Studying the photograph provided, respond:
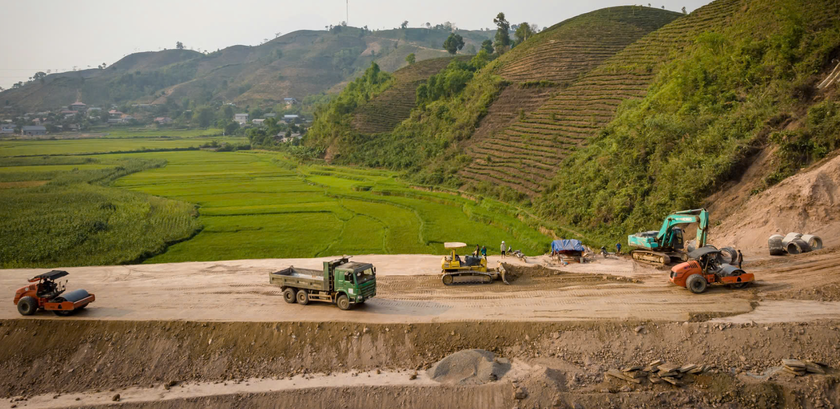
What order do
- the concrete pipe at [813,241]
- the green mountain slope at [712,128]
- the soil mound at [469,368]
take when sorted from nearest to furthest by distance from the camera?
the soil mound at [469,368]
the concrete pipe at [813,241]
the green mountain slope at [712,128]

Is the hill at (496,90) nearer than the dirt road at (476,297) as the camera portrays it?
No

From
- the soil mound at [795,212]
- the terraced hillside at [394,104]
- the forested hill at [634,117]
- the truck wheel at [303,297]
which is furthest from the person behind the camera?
the terraced hillside at [394,104]

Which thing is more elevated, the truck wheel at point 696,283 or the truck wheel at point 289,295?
the truck wheel at point 696,283

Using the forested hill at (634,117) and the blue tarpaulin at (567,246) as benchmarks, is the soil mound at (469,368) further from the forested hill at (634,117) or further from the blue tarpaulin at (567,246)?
the forested hill at (634,117)

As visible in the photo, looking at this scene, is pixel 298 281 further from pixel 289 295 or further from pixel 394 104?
pixel 394 104

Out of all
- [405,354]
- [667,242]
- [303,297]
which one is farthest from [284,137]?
[405,354]

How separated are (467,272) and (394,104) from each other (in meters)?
63.4

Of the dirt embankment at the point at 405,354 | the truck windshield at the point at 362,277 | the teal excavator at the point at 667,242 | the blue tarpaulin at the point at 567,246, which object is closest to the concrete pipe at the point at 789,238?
the teal excavator at the point at 667,242

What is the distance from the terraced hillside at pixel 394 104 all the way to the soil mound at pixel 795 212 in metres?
56.3

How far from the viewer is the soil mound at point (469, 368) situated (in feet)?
46.4

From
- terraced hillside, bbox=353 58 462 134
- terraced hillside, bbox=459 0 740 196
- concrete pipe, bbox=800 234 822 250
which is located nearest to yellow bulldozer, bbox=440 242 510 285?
concrete pipe, bbox=800 234 822 250

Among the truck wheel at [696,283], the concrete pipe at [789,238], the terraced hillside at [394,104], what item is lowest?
the truck wheel at [696,283]

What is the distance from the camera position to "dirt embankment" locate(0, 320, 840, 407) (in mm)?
13562

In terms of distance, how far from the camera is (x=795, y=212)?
71.0ft
